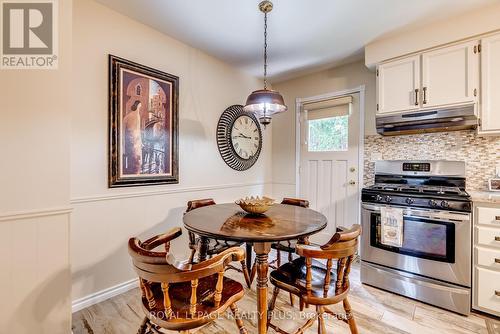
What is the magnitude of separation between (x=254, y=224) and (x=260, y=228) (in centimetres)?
10

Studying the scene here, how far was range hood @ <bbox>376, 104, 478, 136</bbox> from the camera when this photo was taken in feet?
7.06

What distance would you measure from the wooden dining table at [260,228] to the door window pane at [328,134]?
170 centimetres

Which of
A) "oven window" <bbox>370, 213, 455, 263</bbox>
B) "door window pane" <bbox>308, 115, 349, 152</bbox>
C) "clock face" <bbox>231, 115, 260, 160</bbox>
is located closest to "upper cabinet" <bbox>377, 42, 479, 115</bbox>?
"door window pane" <bbox>308, 115, 349, 152</bbox>

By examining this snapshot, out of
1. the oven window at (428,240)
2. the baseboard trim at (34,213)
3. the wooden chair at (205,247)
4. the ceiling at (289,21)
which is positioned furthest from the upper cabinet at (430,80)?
the baseboard trim at (34,213)

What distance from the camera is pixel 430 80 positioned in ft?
7.57

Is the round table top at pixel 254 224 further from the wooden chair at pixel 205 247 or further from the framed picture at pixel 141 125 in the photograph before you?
the framed picture at pixel 141 125

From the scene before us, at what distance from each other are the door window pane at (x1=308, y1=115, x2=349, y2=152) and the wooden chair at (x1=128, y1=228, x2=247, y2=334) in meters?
2.54

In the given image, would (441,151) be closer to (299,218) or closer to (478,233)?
(478,233)

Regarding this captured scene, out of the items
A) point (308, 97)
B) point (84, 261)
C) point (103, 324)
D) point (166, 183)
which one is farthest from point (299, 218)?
point (308, 97)

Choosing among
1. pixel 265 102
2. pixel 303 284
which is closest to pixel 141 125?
pixel 265 102

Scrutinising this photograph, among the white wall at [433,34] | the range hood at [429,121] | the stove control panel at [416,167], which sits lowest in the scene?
the stove control panel at [416,167]

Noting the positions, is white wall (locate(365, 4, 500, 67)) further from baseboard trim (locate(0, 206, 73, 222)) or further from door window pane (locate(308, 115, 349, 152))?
baseboard trim (locate(0, 206, 73, 222))

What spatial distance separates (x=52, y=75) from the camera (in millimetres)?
1482

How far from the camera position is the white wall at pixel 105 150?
1941mm
